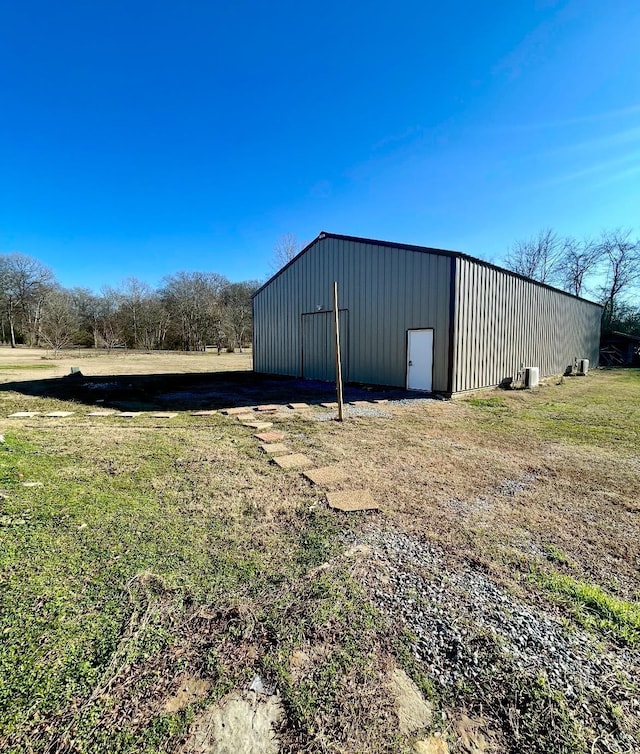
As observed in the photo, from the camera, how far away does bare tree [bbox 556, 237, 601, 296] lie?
30219mm

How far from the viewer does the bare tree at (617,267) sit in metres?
28.5

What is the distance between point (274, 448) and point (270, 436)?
0.65 meters

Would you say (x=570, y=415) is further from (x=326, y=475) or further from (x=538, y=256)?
(x=538, y=256)

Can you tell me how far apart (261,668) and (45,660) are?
93 cm

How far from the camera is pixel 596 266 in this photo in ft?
98.9

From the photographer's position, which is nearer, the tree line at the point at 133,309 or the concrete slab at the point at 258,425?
the concrete slab at the point at 258,425

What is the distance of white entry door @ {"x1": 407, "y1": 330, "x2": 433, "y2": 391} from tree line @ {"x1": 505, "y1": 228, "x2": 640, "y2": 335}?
2552 centimetres

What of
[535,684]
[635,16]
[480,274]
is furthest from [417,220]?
[535,684]

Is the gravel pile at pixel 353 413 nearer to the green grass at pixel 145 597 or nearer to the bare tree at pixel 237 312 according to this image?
the green grass at pixel 145 597

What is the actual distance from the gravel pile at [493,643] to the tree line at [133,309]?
110 feet

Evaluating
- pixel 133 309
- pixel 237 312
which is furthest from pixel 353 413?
pixel 133 309

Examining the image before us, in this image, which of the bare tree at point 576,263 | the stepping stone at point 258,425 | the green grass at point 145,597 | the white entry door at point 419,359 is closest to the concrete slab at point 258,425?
the stepping stone at point 258,425

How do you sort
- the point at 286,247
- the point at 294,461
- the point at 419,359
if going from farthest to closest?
the point at 286,247
the point at 419,359
the point at 294,461

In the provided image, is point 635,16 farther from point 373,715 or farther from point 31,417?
point 31,417
